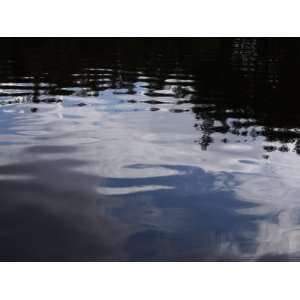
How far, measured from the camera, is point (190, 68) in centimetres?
1727

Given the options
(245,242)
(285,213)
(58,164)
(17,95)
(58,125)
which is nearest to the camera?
(245,242)

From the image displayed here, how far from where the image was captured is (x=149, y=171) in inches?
242

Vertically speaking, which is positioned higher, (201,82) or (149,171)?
(201,82)

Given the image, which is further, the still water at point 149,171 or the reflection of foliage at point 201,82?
the reflection of foliage at point 201,82

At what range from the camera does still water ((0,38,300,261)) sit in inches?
168

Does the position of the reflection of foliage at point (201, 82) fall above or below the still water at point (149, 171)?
above

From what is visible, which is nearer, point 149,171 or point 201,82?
point 149,171

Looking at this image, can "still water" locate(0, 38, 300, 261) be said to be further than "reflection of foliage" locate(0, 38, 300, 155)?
No

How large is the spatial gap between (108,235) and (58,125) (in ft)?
15.0

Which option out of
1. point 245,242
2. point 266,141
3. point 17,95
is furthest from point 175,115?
point 245,242

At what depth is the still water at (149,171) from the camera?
14.0 feet

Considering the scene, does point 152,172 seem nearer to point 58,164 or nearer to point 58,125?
point 58,164

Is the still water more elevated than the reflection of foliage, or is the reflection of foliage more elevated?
the reflection of foliage

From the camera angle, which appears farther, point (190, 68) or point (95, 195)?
point (190, 68)
